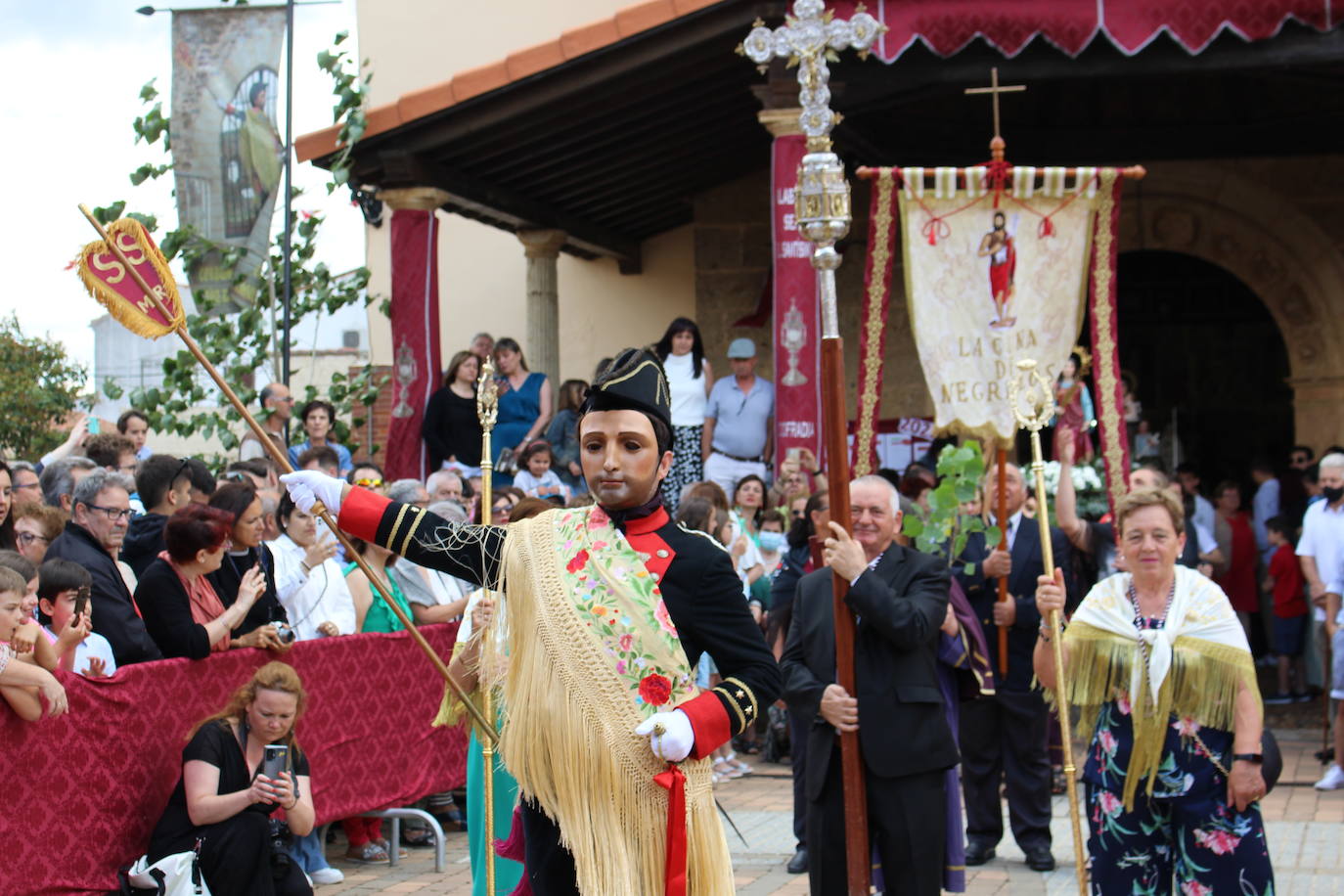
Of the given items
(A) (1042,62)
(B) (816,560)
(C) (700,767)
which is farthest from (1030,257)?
(C) (700,767)

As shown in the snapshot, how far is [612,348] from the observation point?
1717 cm

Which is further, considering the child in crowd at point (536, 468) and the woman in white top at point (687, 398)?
the woman in white top at point (687, 398)

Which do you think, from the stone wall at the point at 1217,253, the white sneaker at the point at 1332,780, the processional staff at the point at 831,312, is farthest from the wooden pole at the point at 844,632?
the stone wall at the point at 1217,253

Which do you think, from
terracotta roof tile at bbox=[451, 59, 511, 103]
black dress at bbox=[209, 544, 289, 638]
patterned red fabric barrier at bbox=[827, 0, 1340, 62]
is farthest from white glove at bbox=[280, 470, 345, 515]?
terracotta roof tile at bbox=[451, 59, 511, 103]

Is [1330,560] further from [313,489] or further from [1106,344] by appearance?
[313,489]

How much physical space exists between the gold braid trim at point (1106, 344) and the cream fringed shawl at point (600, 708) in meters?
7.12

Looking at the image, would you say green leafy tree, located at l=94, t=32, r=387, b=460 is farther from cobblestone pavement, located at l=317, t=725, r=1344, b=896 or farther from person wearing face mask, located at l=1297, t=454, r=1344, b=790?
person wearing face mask, located at l=1297, t=454, r=1344, b=790

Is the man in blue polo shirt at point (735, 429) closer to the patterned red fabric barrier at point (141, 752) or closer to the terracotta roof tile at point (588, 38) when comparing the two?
the terracotta roof tile at point (588, 38)

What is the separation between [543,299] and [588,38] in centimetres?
483

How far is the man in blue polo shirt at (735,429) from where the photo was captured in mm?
12180

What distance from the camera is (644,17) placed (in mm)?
11164

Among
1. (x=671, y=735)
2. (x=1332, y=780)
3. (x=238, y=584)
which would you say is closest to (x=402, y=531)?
(x=671, y=735)

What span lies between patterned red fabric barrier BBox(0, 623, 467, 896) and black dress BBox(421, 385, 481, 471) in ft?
12.8

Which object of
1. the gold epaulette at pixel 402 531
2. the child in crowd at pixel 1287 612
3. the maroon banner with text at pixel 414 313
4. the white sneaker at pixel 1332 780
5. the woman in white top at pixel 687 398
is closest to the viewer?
the gold epaulette at pixel 402 531
